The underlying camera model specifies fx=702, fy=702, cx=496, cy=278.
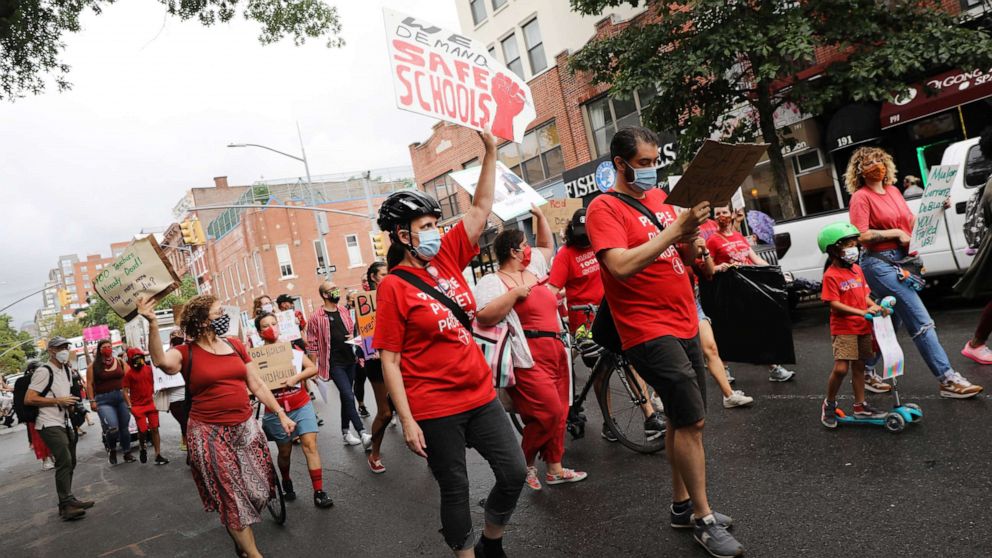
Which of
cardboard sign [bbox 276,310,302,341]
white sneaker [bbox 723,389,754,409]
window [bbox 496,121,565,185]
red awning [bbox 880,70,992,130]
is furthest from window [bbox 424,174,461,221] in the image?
white sneaker [bbox 723,389,754,409]

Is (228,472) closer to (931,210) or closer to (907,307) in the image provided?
(907,307)

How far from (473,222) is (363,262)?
149 ft

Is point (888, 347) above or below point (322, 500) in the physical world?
above

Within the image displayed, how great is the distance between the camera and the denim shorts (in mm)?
5996

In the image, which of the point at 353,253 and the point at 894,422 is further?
the point at 353,253

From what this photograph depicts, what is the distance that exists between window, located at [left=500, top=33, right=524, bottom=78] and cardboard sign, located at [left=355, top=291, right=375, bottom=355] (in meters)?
19.4

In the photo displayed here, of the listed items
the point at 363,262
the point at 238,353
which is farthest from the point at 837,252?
the point at 363,262

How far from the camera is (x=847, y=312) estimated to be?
191 inches

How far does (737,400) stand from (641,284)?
3297 millimetres

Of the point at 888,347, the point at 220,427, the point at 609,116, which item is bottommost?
the point at 888,347

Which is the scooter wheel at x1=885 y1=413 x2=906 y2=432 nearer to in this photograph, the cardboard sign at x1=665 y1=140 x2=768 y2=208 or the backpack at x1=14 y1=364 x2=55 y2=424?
the cardboard sign at x1=665 y1=140 x2=768 y2=208

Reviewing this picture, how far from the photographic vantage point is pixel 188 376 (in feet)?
15.3

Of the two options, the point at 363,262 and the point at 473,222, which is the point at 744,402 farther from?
the point at 363,262

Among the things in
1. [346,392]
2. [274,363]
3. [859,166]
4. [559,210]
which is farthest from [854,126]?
[274,363]
